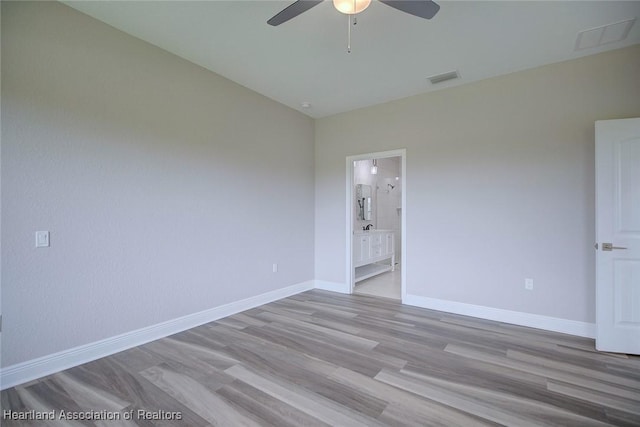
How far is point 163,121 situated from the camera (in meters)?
2.88

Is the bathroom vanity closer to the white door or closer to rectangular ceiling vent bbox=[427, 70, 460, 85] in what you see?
rectangular ceiling vent bbox=[427, 70, 460, 85]

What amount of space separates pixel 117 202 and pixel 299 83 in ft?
8.06

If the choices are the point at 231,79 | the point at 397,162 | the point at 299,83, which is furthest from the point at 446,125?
the point at 397,162

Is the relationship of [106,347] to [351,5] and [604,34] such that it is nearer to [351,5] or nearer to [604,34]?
[351,5]

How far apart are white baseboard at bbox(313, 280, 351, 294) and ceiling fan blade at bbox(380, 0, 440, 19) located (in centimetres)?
370

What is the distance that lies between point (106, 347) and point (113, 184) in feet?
4.77

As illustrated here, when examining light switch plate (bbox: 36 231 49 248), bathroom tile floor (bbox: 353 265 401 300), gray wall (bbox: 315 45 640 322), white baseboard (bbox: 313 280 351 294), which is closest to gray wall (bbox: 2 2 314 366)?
light switch plate (bbox: 36 231 49 248)

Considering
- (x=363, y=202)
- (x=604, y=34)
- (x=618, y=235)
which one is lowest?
(x=618, y=235)

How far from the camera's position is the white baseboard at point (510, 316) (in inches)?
114

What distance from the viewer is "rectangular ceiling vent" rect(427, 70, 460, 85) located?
10.7 ft

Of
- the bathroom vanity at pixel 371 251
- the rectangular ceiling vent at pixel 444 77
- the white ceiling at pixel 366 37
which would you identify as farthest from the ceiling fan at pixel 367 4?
the bathroom vanity at pixel 371 251

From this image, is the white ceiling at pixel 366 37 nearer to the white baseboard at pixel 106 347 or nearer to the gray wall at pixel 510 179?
the gray wall at pixel 510 179

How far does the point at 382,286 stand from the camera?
4.96 m

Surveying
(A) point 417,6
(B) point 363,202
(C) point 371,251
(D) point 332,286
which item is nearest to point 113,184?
(A) point 417,6
